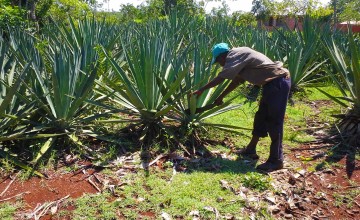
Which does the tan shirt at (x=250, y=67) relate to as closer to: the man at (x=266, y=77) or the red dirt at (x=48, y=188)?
the man at (x=266, y=77)

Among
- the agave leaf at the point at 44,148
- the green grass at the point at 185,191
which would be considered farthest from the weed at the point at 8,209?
the agave leaf at the point at 44,148

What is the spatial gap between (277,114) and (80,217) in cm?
214

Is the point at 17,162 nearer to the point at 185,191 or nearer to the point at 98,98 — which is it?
the point at 98,98

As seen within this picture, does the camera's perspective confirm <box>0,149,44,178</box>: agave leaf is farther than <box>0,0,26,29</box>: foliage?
No

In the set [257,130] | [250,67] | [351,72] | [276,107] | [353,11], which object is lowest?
[257,130]

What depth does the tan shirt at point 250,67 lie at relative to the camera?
360cm

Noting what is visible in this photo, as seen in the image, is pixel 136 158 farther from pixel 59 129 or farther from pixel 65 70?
pixel 65 70

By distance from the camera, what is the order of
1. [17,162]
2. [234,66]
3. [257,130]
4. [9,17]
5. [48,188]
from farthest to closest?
1. [9,17]
2. [257,130]
3. [234,66]
4. [17,162]
5. [48,188]

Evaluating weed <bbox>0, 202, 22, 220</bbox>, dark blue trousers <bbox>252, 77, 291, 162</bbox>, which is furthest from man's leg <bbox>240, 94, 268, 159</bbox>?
weed <bbox>0, 202, 22, 220</bbox>

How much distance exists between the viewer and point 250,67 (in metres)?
3.70

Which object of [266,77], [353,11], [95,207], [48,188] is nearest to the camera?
[95,207]

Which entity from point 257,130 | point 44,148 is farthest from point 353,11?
point 44,148

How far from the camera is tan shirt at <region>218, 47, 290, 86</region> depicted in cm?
360

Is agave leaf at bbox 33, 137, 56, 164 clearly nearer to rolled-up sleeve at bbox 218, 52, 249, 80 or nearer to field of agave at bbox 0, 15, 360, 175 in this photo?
field of agave at bbox 0, 15, 360, 175
